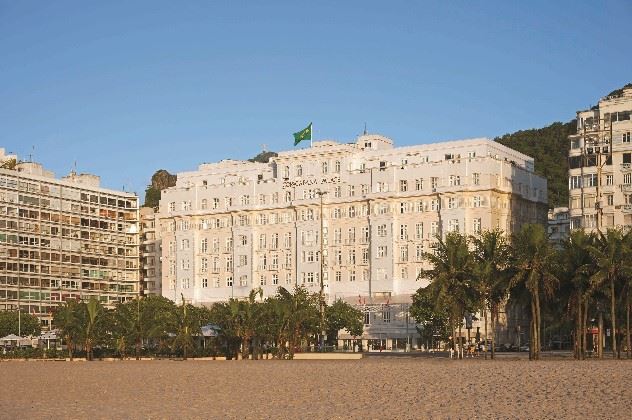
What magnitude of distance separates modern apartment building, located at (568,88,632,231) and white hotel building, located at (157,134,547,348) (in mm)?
13268

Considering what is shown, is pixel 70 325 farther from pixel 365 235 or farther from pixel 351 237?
pixel 351 237

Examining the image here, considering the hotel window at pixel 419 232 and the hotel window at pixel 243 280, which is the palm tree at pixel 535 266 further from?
the hotel window at pixel 243 280

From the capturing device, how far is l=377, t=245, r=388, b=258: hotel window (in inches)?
5581

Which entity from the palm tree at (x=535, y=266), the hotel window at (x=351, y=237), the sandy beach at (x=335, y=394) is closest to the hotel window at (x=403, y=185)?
the hotel window at (x=351, y=237)

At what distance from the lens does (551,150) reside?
7195 inches

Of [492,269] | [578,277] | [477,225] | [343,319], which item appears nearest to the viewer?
[578,277]

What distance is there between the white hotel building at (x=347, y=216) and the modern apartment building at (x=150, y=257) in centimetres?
1689

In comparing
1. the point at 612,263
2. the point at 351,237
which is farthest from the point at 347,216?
the point at 612,263

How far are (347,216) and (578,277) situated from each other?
2815 inches

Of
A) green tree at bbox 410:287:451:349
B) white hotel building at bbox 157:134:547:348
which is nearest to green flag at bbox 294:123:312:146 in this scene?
white hotel building at bbox 157:134:547:348

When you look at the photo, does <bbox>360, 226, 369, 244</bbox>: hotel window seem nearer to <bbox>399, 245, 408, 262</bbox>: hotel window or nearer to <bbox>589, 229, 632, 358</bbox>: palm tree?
<bbox>399, 245, 408, 262</bbox>: hotel window

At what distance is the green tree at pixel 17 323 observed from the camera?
439 ft

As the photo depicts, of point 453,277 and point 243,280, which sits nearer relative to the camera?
point 453,277

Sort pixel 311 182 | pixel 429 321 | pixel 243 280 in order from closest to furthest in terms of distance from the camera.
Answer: pixel 429 321
pixel 311 182
pixel 243 280
